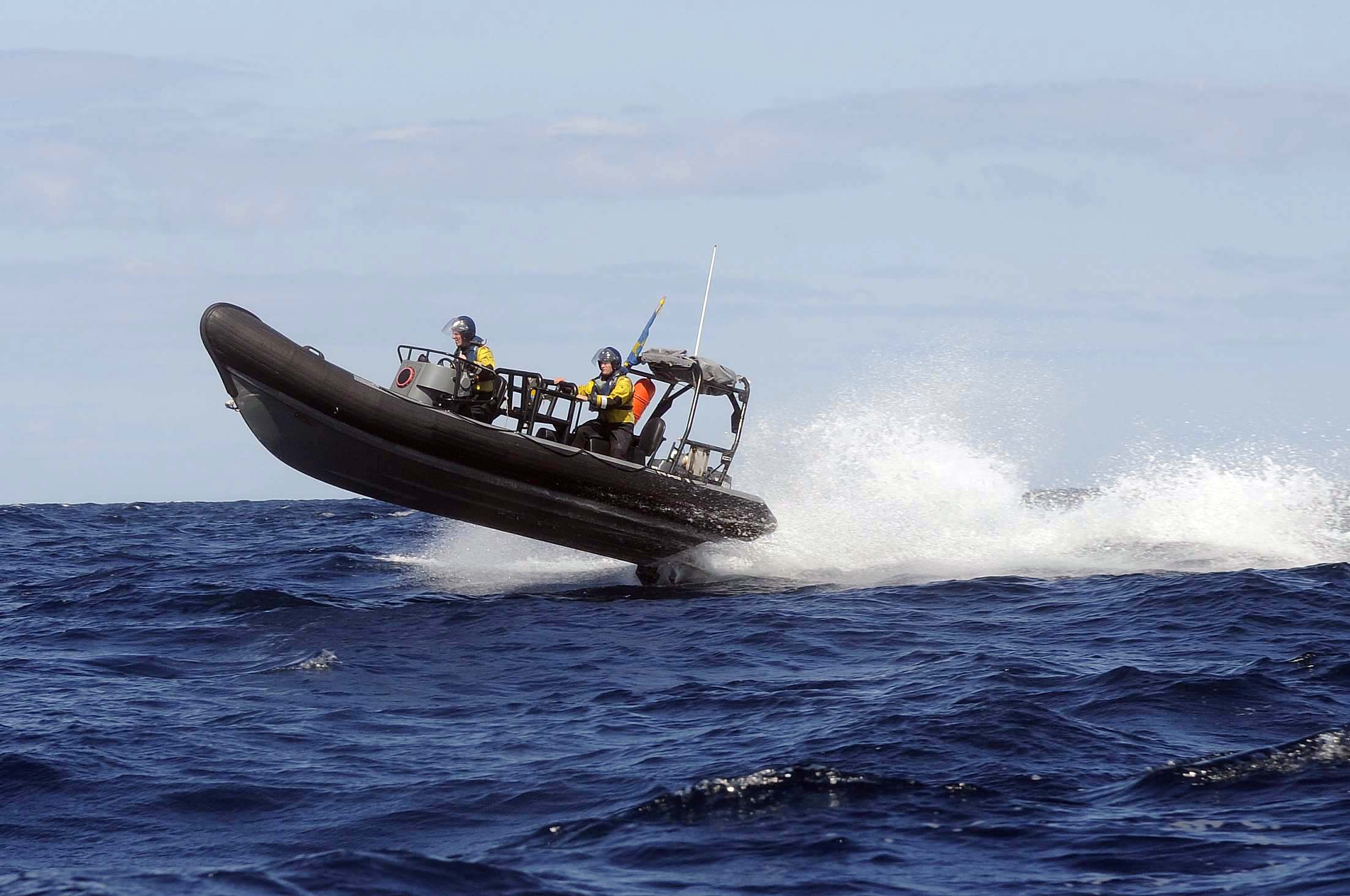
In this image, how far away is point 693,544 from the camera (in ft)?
52.3

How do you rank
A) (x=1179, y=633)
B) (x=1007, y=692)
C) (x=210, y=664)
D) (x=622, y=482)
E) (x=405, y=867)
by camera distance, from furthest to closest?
(x=622, y=482) < (x=1179, y=633) < (x=210, y=664) < (x=1007, y=692) < (x=405, y=867)

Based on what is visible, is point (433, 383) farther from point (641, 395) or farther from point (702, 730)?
point (702, 730)

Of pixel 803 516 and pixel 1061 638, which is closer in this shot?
pixel 1061 638

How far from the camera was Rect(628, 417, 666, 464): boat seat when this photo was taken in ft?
51.8

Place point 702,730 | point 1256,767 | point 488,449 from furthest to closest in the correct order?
point 488,449 < point 702,730 < point 1256,767

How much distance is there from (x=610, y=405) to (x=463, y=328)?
5.96 feet

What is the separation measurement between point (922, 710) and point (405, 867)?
4080mm

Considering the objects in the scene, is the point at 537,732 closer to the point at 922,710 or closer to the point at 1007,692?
the point at 922,710

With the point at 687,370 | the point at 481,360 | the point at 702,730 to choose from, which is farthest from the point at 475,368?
the point at 702,730

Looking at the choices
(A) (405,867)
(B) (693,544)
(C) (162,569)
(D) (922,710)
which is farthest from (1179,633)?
(C) (162,569)

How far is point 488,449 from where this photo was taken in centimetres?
1463

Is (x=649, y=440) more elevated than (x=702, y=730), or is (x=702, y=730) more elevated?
(x=649, y=440)

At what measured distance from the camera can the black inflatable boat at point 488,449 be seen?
46.8ft

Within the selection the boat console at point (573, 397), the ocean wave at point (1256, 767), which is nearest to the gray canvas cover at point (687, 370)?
the boat console at point (573, 397)
